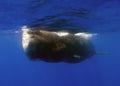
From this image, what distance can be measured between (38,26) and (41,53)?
7039mm

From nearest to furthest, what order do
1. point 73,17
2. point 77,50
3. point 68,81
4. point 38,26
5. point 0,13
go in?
1. point 77,50
2. point 0,13
3. point 73,17
4. point 38,26
5. point 68,81

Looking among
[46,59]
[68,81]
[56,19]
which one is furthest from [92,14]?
[68,81]

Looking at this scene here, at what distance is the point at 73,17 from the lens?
57.0 feet

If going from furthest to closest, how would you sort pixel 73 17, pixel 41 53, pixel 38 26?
pixel 38 26, pixel 73 17, pixel 41 53

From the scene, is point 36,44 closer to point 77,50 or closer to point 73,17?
point 77,50

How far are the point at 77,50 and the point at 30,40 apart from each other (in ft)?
8.97

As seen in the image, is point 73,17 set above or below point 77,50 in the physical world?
above

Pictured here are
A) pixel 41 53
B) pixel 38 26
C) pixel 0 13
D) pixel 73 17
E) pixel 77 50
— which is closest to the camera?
pixel 41 53

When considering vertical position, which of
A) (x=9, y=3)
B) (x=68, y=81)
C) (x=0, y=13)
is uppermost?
(x=68, y=81)

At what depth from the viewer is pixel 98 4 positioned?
14156 millimetres

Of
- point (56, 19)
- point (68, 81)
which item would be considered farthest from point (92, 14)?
point (68, 81)

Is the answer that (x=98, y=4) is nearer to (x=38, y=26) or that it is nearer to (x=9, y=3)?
(x=9, y=3)

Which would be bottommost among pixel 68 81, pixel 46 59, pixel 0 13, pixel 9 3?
pixel 46 59

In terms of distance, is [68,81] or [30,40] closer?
[30,40]
